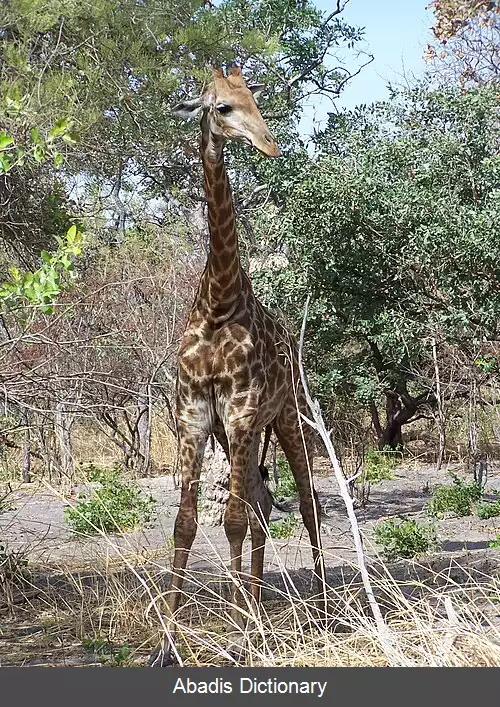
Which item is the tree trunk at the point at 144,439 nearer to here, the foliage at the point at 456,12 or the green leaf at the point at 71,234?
the green leaf at the point at 71,234

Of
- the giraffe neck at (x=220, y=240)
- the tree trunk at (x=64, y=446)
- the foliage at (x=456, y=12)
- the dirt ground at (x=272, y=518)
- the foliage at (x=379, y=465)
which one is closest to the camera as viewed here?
the giraffe neck at (x=220, y=240)

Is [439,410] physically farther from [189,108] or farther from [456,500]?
[189,108]

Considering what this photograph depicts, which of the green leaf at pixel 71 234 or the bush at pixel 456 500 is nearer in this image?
the green leaf at pixel 71 234

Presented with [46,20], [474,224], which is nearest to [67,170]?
[46,20]

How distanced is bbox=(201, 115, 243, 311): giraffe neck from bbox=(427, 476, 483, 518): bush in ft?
14.8

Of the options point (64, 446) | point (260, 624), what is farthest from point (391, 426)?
point (260, 624)

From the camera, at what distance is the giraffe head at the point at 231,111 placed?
12.5 feet

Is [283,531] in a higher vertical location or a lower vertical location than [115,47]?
lower

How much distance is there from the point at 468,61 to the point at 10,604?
Answer: 469 inches

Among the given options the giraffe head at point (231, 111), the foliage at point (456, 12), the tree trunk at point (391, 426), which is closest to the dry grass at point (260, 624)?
the giraffe head at point (231, 111)

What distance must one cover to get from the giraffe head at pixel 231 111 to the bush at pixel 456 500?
16.6 feet

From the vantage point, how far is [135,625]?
461cm
